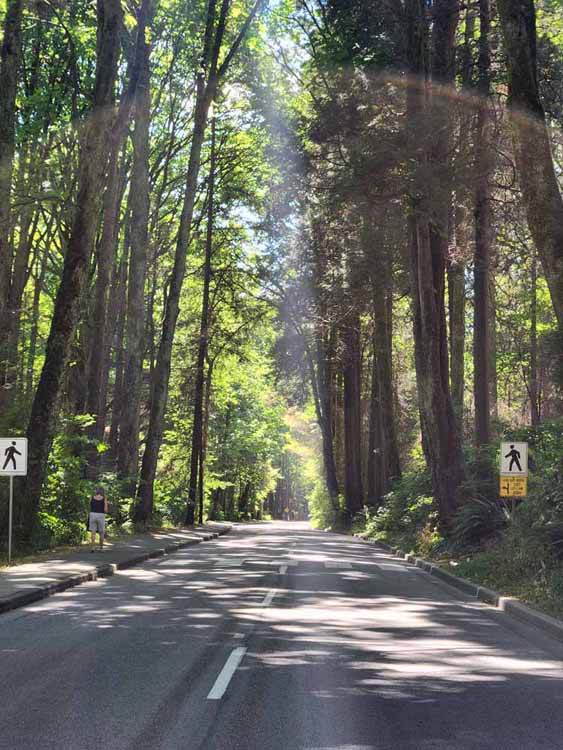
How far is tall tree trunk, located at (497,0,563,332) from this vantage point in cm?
1423

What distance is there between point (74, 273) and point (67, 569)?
22.6ft

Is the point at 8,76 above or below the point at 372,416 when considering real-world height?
above

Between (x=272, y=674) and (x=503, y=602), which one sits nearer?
(x=272, y=674)

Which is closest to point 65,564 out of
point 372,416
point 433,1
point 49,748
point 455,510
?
point 455,510

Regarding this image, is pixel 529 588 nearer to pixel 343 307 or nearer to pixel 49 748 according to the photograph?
pixel 49 748

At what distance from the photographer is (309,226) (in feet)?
127

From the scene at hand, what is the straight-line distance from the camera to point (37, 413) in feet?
65.4

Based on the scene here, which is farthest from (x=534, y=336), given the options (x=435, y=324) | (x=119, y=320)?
(x=119, y=320)

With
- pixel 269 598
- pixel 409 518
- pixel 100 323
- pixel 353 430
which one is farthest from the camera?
pixel 353 430

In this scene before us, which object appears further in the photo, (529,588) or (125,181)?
(125,181)

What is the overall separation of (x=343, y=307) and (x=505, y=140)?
512 inches

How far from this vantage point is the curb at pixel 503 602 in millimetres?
11273

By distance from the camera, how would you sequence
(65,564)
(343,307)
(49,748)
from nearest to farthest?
(49,748) → (65,564) → (343,307)

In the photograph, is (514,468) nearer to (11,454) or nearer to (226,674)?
(11,454)
